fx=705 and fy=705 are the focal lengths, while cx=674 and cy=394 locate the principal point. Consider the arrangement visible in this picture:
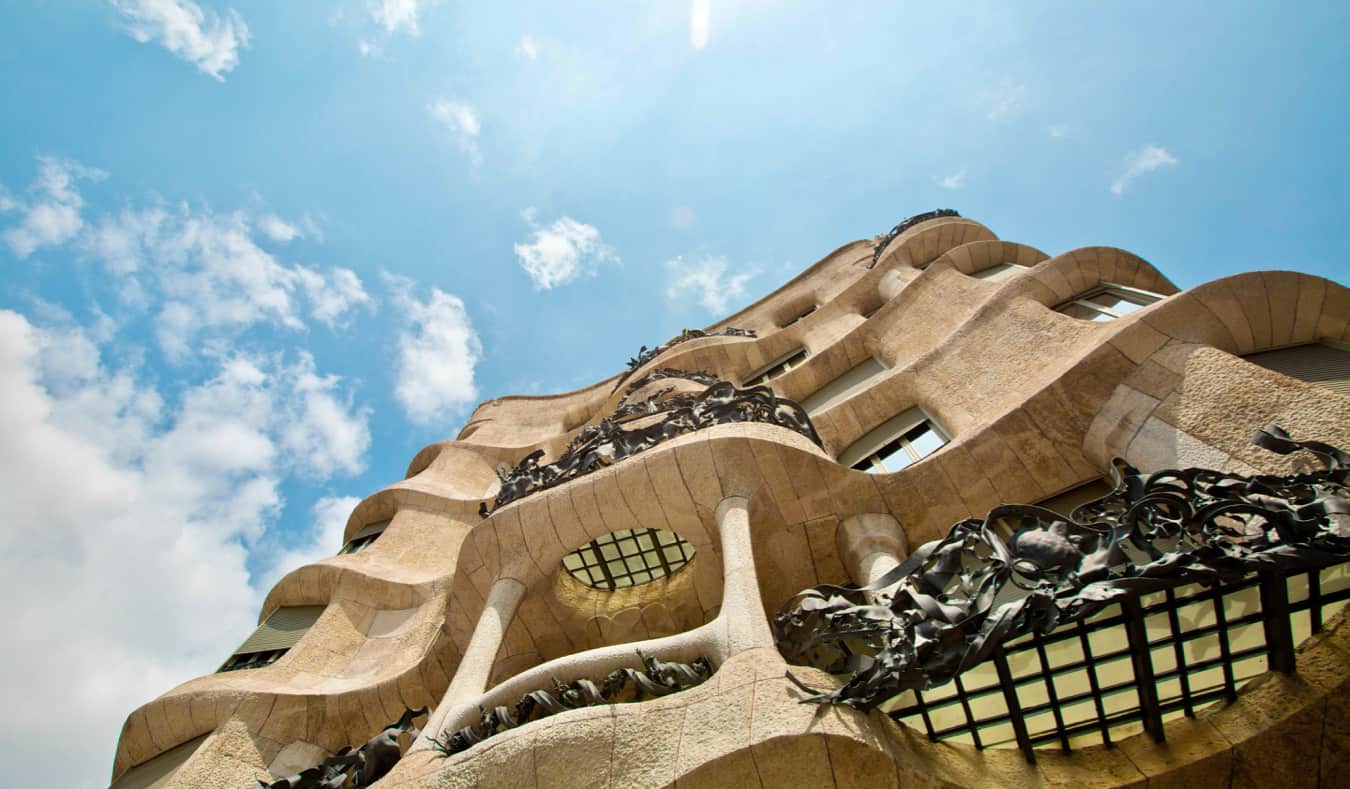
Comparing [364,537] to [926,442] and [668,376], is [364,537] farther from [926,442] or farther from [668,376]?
[926,442]

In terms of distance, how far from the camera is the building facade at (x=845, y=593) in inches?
179

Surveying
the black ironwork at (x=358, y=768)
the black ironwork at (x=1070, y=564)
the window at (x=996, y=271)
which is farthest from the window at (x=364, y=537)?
the window at (x=996, y=271)

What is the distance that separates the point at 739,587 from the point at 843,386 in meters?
9.89

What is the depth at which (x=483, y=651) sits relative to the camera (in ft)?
24.8

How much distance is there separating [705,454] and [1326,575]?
18.1 feet

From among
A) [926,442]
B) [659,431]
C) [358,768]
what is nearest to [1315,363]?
[926,442]

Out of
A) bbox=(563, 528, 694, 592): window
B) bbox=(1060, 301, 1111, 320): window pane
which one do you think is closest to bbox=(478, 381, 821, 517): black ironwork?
bbox=(563, 528, 694, 592): window

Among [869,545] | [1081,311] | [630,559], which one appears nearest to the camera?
[869,545]

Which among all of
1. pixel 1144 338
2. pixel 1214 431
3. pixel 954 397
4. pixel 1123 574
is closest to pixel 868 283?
pixel 954 397

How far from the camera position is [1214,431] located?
22.4 feet

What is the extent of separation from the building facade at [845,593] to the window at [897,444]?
0.17 ft

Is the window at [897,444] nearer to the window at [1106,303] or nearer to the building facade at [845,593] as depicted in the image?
the building facade at [845,593]

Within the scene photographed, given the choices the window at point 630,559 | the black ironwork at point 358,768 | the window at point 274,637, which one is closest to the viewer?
the black ironwork at point 358,768

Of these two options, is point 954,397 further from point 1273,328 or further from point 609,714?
point 609,714
